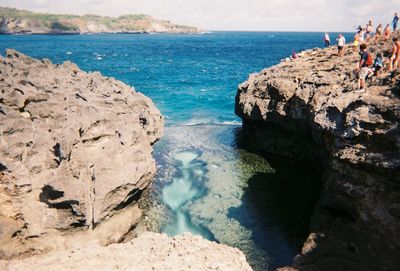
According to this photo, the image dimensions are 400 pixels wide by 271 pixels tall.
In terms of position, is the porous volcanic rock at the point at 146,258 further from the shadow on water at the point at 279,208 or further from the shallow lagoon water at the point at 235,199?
the shallow lagoon water at the point at 235,199

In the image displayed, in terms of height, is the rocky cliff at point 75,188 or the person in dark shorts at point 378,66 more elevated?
the person in dark shorts at point 378,66

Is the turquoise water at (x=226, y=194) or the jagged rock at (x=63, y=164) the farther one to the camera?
the turquoise water at (x=226, y=194)

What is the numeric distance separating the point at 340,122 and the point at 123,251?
38.6 ft

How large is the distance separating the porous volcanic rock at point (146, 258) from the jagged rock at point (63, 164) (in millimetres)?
2209

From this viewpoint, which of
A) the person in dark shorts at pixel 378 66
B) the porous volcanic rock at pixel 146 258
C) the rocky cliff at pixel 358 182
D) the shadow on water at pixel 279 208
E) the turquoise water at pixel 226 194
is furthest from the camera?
the person in dark shorts at pixel 378 66

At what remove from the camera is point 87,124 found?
15.9 metres

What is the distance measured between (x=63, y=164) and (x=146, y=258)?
5645mm

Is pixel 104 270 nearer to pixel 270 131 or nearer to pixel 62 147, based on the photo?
pixel 62 147

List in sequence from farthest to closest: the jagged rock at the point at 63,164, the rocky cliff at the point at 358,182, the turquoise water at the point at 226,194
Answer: the turquoise water at the point at 226,194 < the rocky cliff at the point at 358,182 < the jagged rock at the point at 63,164

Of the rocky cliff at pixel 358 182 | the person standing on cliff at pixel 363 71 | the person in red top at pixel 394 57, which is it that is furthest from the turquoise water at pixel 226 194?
the person in red top at pixel 394 57

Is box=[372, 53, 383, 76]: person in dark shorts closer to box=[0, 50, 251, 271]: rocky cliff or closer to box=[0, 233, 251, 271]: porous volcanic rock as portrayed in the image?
box=[0, 50, 251, 271]: rocky cliff

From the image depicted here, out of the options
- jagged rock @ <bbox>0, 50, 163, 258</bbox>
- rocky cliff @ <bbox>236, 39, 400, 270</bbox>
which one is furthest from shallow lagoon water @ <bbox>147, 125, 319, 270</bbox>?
jagged rock @ <bbox>0, 50, 163, 258</bbox>

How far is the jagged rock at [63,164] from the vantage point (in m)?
12.7

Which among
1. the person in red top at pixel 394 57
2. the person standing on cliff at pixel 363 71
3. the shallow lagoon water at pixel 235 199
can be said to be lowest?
the shallow lagoon water at pixel 235 199
